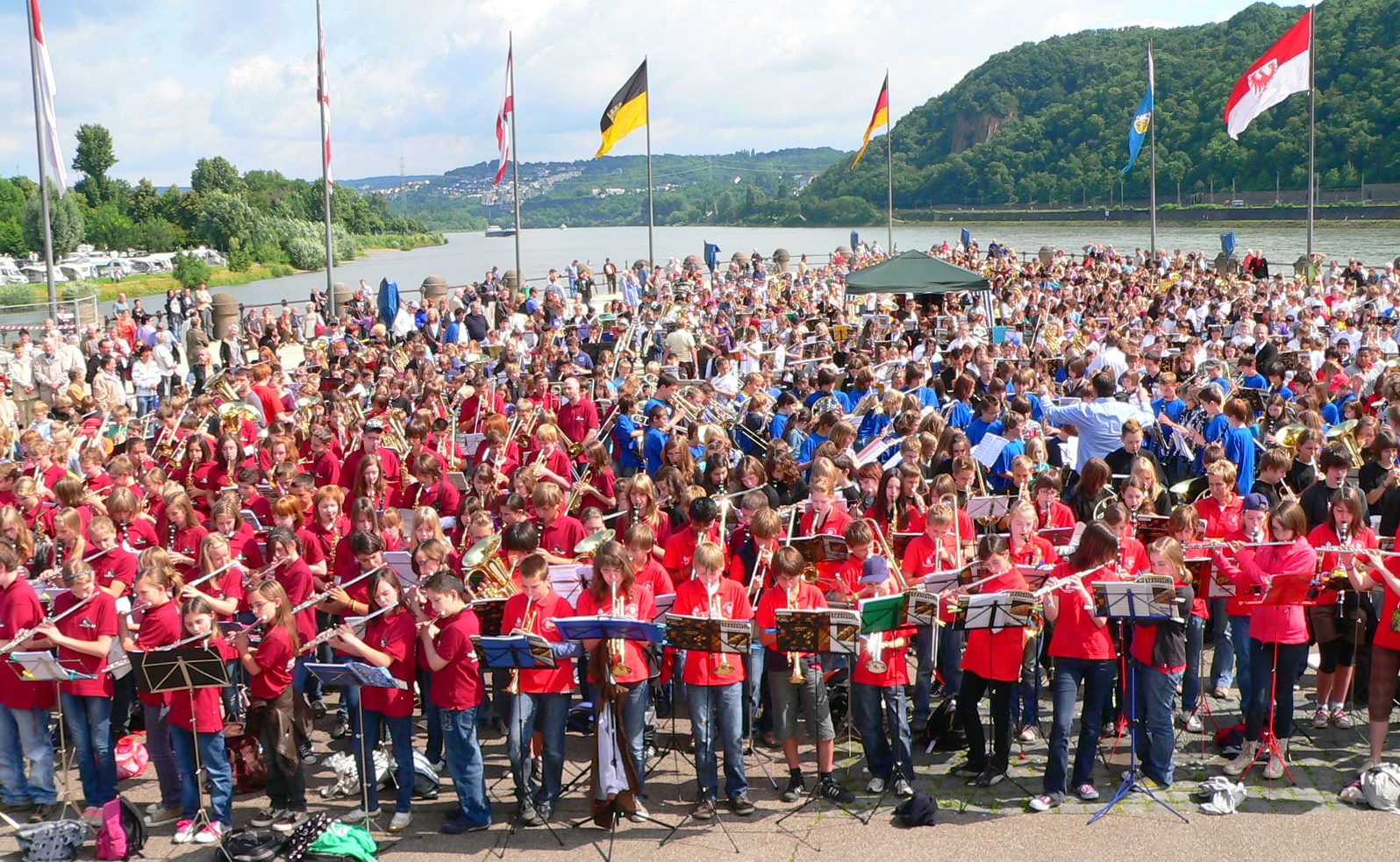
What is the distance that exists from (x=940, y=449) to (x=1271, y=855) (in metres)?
4.92

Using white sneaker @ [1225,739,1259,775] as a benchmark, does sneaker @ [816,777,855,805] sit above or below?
below

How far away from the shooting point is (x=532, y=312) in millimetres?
27750

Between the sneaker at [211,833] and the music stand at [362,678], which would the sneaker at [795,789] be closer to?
the music stand at [362,678]

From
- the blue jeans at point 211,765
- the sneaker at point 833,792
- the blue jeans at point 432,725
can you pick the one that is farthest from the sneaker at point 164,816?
the sneaker at point 833,792

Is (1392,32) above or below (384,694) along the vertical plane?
A: above

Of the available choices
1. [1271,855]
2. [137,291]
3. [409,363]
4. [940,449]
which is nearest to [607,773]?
[1271,855]

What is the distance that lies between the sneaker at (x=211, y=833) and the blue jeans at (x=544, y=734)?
1.69 m

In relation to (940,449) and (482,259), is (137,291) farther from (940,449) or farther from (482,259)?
(940,449)

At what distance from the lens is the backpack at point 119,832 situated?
21.9 feet

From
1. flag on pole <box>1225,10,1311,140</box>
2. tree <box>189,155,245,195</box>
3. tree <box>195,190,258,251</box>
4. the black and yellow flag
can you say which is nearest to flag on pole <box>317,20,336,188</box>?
the black and yellow flag

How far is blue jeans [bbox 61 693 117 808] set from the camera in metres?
7.25

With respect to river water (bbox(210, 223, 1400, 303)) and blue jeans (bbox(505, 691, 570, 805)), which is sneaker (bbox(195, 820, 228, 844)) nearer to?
blue jeans (bbox(505, 691, 570, 805))

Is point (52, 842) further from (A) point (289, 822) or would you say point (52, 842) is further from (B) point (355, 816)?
(B) point (355, 816)

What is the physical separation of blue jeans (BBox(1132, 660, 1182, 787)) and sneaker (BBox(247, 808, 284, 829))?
5094 millimetres
